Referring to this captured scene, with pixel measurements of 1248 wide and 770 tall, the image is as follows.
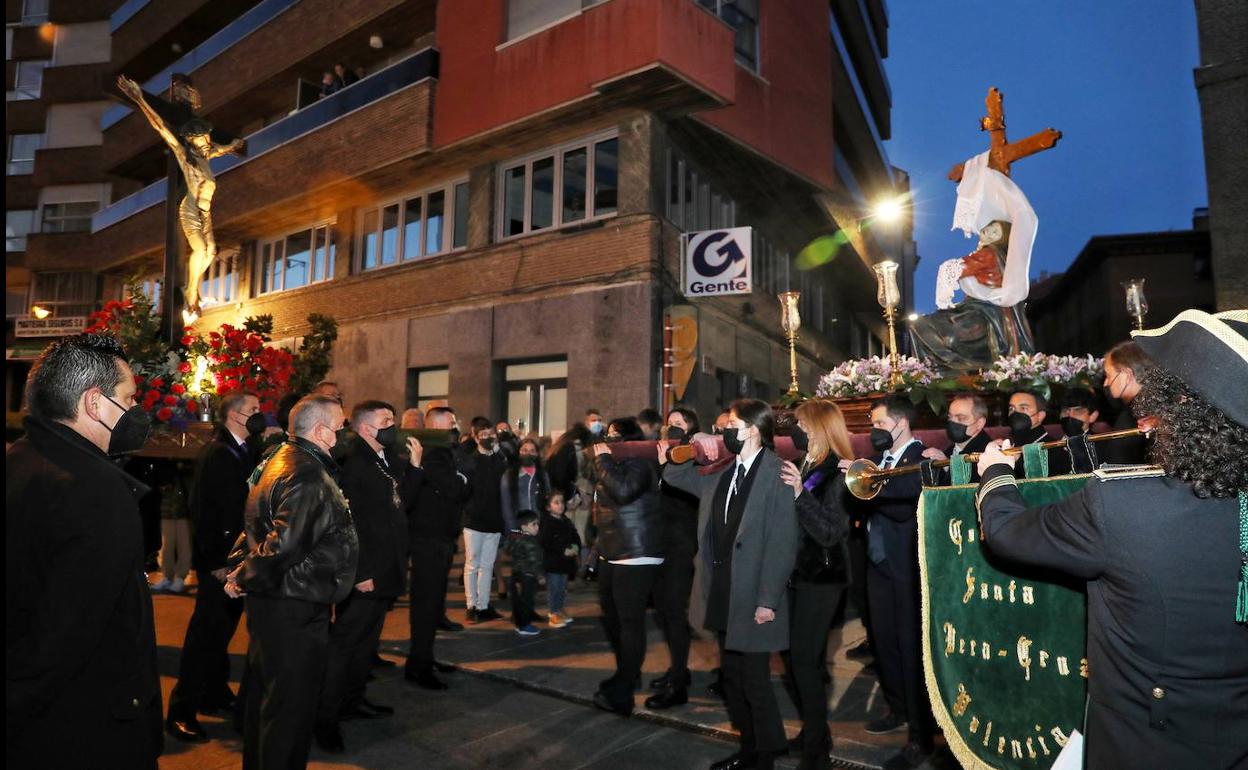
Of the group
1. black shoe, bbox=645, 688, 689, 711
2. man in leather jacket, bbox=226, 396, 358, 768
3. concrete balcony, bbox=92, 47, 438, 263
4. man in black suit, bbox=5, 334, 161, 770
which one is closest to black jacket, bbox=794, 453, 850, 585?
black shoe, bbox=645, 688, 689, 711

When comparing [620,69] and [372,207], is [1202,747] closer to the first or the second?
[620,69]

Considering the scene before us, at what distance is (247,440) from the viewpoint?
19.1 ft

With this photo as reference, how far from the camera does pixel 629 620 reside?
214 inches

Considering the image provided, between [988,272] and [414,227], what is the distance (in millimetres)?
13364

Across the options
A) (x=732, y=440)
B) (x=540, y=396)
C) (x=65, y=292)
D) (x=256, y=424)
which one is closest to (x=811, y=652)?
(x=732, y=440)

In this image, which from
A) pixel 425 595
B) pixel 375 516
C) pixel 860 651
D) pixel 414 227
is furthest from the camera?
pixel 414 227

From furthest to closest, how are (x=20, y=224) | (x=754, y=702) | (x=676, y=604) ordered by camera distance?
(x=20, y=224) < (x=676, y=604) < (x=754, y=702)

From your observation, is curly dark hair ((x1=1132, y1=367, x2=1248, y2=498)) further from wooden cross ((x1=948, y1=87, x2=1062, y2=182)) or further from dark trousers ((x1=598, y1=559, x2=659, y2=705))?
wooden cross ((x1=948, y1=87, x2=1062, y2=182))

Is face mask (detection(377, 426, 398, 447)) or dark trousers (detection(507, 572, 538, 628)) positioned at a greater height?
face mask (detection(377, 426, 398, 447))

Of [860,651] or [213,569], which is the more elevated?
[213,569]

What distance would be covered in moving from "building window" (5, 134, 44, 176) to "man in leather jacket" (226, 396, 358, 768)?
41.6m

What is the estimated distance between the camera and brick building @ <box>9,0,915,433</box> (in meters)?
14.0

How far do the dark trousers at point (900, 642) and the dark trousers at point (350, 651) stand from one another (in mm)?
3263

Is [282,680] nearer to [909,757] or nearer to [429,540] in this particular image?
[429,540]
